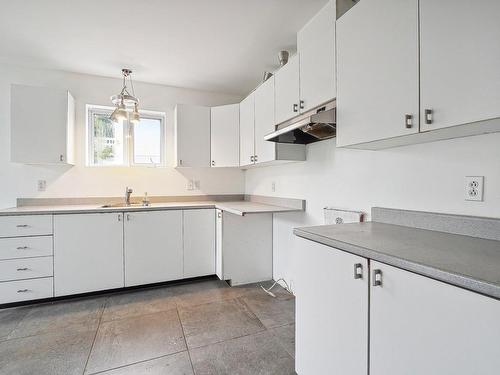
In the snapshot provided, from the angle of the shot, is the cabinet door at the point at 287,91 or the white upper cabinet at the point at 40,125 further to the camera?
the white upper cabinet at the point at 40,125

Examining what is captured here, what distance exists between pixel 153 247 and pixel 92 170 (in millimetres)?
1193

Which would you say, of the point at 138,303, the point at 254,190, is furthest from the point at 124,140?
the point at 138,303

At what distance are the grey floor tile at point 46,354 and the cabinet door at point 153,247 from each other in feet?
2.56

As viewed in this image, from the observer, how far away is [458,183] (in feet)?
3.96

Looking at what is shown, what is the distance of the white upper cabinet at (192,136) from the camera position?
10.1ft

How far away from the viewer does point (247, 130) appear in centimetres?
281

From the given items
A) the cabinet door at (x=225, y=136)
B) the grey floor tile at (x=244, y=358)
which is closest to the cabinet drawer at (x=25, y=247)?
the grey floor tile at (x=244, y=358)

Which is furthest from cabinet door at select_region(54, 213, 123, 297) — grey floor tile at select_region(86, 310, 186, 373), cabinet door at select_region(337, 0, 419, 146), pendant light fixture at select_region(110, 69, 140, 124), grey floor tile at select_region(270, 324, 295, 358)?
cabinet door at select_region(337, 0, 419, 146)

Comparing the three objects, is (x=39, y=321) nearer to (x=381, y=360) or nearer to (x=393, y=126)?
(x=381, y=360)

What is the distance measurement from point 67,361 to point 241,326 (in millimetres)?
1140

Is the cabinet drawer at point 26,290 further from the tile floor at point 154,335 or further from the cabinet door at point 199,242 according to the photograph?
the cabinet door at point 199,242

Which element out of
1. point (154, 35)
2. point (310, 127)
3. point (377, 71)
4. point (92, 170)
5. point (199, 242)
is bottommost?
point (199, 242)

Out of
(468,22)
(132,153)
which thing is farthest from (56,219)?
(468,22)

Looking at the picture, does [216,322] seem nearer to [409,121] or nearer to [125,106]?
[409,121]
